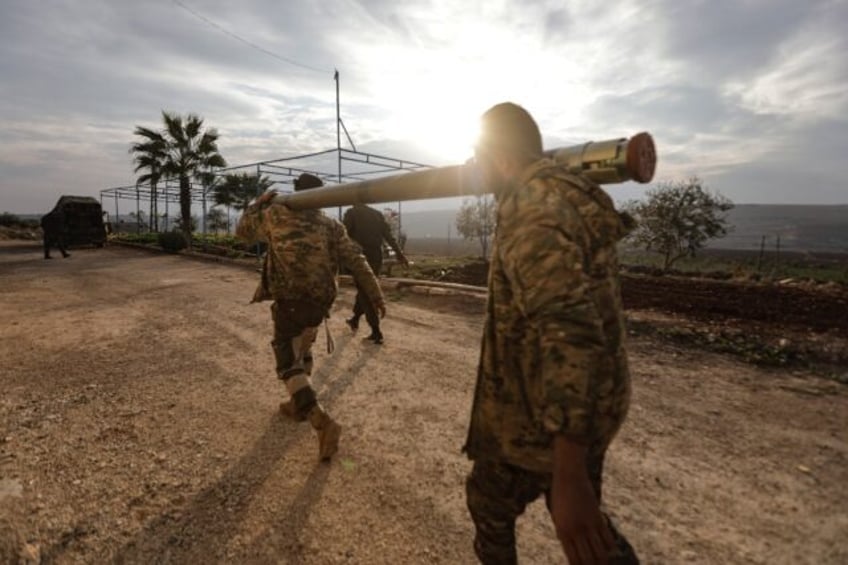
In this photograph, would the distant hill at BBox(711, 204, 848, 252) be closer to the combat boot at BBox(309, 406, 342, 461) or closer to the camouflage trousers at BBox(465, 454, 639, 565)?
the combat boot at BBox(309, 406, 342, 461)

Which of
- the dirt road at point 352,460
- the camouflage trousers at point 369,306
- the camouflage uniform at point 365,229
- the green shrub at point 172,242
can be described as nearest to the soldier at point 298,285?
the dirt road at point 352,460

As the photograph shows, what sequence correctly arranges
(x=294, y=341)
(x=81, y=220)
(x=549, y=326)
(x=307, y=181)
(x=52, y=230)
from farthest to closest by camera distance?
(x=81, y=220) < (x=52, y=230) < (x=307, y=181) < (x=294, y=341) < (x=549, y=326)

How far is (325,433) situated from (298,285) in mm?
1093

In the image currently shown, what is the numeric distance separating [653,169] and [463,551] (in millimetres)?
2105

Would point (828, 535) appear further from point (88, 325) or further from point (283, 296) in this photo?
point (88, 325)

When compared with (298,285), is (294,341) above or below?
below

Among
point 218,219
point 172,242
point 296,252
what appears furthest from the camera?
point 218,219

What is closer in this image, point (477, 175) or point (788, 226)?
point (477, 175)

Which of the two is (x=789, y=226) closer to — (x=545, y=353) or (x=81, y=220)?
(x=81, y=220)

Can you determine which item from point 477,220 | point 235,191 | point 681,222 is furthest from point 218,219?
point 681,222

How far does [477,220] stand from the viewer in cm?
2455

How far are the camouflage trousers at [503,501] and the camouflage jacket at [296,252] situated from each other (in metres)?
2.15

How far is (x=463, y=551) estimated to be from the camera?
7.95 feet

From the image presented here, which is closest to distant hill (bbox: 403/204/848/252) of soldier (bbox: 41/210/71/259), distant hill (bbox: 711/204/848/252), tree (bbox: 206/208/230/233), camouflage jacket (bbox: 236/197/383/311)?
distant hill (bbox: 711/204/848/252)
